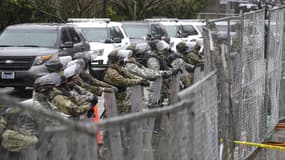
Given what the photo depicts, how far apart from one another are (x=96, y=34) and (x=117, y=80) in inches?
438

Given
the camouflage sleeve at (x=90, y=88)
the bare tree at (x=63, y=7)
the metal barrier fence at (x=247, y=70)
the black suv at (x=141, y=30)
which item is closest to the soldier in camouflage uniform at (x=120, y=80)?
the camouflage sleeve at (x=90, y=88)

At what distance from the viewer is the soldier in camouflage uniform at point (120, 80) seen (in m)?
8.60

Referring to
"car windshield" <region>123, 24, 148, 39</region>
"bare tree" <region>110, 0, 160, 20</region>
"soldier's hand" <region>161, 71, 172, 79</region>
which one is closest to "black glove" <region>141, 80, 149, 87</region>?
"soldier's hand" <region>161, 71, 172, 79</region>

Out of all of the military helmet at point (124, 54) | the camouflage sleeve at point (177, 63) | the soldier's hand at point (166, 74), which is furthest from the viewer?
the camouflage sleeve at point (177, 63)

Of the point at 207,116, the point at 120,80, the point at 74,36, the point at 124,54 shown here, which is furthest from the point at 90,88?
the point at 74,36

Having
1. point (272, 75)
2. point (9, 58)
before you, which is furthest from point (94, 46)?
point (272, 75)

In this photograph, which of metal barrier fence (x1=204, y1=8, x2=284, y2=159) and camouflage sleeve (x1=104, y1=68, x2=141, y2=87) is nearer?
metal barrier fence (x1=204, y1=8, x2=284, y2=159)

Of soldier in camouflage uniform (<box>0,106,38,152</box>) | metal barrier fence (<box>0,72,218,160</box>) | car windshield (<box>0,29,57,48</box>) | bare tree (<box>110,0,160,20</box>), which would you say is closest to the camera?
metal barrier fence (<box>0,72,218,160</box>)

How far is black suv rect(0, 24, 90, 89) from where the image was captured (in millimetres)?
14273

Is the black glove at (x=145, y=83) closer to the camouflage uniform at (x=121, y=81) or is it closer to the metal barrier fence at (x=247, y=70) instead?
the camouflage uniform at (x=121, y=81)

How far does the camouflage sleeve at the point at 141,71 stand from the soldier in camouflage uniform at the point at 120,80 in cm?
44

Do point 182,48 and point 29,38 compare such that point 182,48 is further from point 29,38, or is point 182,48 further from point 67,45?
point 29,38

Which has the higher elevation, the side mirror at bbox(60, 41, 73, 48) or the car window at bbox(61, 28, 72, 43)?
the car window at bbox(61, 28, 72, 43)

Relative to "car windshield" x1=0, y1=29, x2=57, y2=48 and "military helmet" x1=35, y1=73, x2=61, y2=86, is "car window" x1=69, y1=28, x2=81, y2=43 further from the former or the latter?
"military helmet" x1=35, y1=73, x2=61, y2=86
